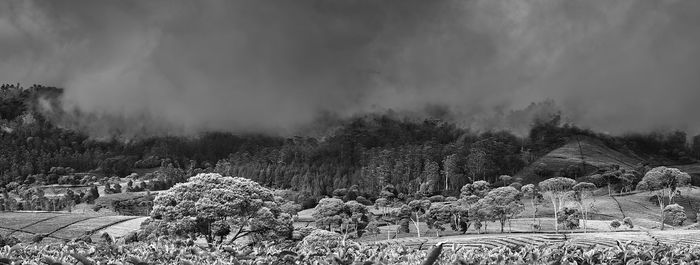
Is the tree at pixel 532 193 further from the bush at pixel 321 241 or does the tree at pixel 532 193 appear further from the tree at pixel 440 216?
the bush at pixel 321 241

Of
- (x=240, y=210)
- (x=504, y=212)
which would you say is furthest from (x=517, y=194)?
(x=240, y=210)

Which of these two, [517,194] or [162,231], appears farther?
[517,194]

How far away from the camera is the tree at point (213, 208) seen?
204ft

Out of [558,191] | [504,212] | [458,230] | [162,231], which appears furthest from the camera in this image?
[558,191]

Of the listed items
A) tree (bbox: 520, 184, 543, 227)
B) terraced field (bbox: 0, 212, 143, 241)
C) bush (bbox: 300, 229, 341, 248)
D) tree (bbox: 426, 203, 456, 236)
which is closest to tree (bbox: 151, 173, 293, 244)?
bush (bbox: 300, 229, 341, 248)

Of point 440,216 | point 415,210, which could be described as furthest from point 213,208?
point 415,210

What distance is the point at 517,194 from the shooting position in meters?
135

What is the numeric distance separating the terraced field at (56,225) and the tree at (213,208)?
7639 centimetres

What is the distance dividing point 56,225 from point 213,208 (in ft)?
359

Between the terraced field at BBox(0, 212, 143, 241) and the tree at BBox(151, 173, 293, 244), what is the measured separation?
76386 millimetres

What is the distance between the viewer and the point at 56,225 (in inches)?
5979

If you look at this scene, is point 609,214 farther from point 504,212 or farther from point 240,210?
point 240,210

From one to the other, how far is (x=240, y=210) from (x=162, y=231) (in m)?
8.34

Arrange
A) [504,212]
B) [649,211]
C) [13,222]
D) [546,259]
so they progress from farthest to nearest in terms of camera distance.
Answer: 1. [649,211]
2. [13,222]
3. [504,212]
4. [546,259]
